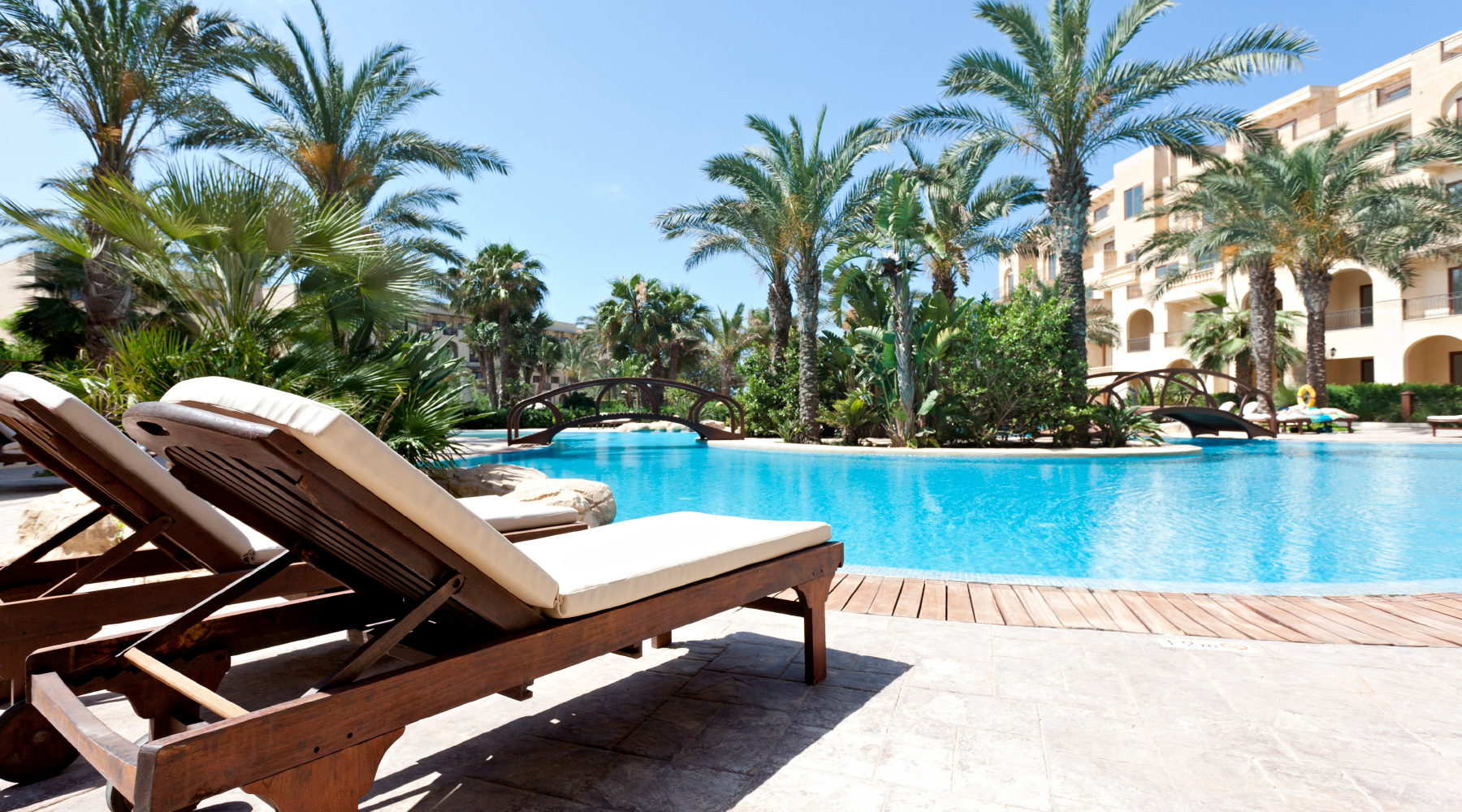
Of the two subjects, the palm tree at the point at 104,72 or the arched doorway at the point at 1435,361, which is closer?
the palm tree at the point at 104,72

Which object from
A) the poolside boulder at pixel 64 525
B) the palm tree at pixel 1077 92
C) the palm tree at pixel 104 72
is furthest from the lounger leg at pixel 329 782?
the palm tree at pixel 1077 92

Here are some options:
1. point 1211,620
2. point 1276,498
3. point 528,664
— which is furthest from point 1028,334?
point 528,664

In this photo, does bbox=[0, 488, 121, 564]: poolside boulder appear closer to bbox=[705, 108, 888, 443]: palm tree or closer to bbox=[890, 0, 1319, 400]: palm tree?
bbox=[705, 108, 888, 443]: palm tree

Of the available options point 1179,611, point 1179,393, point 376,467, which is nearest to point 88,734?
point 376,467

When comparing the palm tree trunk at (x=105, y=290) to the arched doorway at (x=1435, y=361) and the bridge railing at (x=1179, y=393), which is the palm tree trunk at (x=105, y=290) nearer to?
the bridge railing at (x=1179, y=393)

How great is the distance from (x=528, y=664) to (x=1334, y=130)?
26.7 metres

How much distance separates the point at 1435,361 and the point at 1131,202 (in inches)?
579

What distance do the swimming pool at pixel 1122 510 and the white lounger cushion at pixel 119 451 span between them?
11.8 ft

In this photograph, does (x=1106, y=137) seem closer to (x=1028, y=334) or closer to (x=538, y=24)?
(x=1028, y=334)

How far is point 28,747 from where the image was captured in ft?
6.19

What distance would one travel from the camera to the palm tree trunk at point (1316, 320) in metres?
20.0

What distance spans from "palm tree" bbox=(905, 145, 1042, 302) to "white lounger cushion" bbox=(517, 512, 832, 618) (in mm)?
16544

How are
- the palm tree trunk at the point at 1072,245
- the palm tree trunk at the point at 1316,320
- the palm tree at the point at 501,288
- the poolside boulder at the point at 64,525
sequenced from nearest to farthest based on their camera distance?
the poolside boulder at the point at 64,525
the palm tree trunk at the point at 1072,245
the palm tree trunk at the point at 1316,320
the palm tree at the point at 501,288

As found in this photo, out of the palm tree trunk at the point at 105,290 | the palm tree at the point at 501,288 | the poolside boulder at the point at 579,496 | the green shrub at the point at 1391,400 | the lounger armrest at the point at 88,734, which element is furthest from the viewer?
the palm tree at the point at 501,288
